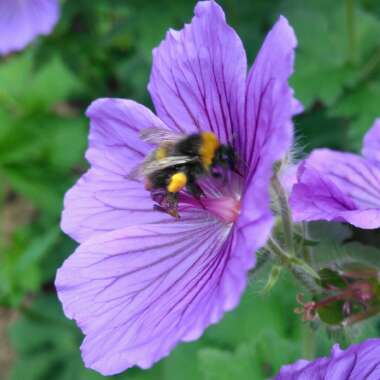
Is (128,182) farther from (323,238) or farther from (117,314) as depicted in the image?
(323,238)

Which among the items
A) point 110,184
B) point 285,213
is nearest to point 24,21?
point 110,184

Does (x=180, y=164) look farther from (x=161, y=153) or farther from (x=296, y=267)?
(x=296, y=267)

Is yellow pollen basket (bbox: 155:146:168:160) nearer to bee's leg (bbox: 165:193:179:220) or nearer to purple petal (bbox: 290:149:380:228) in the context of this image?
bee's leg (bbox: 165:193:179:220)

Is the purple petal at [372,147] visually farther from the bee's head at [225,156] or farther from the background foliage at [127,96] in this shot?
the background foliage at [127,96]

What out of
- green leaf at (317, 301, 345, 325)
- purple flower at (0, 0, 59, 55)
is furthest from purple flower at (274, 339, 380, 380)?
purple flower at (0, 0, 59, 55)

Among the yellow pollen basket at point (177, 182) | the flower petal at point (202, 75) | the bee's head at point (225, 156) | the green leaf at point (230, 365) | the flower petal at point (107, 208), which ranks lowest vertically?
the green leaf at point (230, 365)

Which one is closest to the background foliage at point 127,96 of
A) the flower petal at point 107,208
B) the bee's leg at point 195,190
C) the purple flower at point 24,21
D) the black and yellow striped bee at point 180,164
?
the purple flower at point 24,21
